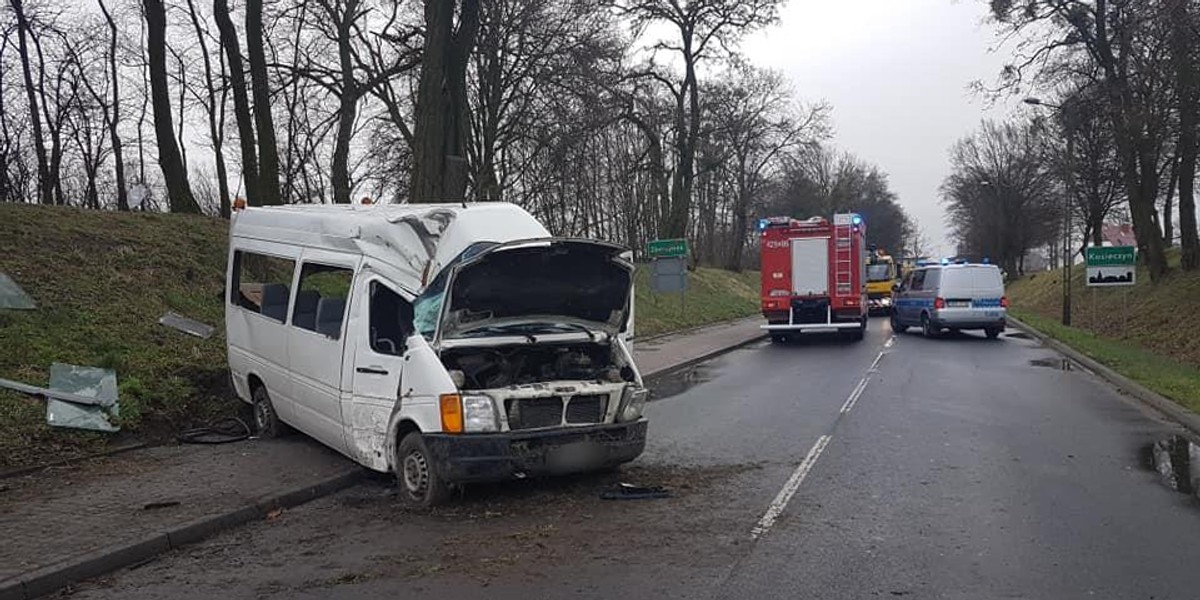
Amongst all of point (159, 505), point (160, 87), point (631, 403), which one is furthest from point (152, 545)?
point (160, 87)

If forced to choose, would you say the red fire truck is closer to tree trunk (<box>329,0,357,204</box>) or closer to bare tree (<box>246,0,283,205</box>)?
bare tree (<box>246,0,283,205</box>)

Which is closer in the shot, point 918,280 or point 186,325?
point 186,325

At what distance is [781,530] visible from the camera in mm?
6668

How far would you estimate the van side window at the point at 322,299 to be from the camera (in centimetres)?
863

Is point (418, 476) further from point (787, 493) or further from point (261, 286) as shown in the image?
point (261, 286)

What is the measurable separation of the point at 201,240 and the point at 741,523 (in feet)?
44.7

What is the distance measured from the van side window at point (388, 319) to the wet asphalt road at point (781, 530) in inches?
52.1

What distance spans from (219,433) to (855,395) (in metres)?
8.73

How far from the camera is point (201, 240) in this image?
1733cm

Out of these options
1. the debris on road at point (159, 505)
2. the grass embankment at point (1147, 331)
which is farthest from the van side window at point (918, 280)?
the debris on road at point (159, 505)

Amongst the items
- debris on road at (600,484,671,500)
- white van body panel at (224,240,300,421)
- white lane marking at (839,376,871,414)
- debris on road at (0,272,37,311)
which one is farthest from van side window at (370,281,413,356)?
white lane marking at (839,376,871,414)

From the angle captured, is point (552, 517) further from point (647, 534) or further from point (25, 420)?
point (25, 420)

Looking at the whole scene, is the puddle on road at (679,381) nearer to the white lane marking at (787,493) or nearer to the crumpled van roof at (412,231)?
the white lane marking at (787,493)

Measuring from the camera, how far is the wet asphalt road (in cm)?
557
